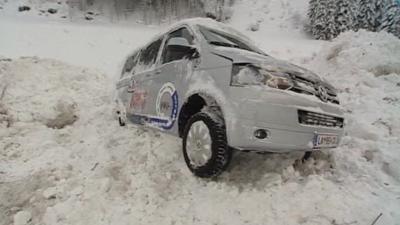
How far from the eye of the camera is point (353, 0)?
27.0 meters

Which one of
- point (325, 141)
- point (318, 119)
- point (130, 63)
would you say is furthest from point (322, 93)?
point (130, 63)

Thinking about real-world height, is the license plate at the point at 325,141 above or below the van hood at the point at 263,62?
below

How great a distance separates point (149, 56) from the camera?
6.03 metres

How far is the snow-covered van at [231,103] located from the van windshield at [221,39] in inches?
1.0

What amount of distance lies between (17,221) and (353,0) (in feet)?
94.9

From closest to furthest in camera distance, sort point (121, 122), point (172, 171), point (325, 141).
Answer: point (325, 141), point (172, 171), point (121, 122)

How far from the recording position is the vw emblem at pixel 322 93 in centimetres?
400

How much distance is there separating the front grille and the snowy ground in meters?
0.54

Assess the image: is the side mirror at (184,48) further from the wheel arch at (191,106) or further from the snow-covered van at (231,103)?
the wheel arch at (191,106)

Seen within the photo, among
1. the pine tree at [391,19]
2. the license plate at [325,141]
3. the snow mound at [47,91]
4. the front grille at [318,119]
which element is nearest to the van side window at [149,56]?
the snow mound at [47,91]

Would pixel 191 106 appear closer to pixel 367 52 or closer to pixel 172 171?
pixel 172 171

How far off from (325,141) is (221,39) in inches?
76.9

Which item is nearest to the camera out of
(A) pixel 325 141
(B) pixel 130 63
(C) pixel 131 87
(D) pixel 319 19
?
(A) pixel 325 141

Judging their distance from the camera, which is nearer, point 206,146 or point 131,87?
point 206,146
